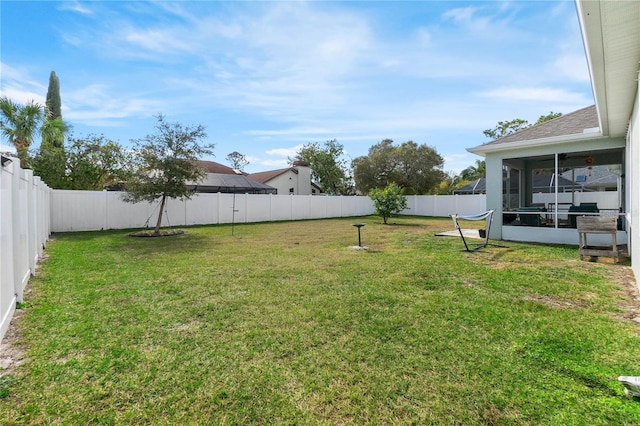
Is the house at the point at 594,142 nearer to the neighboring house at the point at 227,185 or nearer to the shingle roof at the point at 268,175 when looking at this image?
the neighboring house at the point at 227,185

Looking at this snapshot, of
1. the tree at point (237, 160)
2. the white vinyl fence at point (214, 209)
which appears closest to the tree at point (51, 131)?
the white vinyl fence at point (214, 209)

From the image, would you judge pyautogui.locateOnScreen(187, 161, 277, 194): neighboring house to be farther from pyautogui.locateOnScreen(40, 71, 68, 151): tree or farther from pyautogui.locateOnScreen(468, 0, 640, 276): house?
pyautogui.locateOnScreen(468, 0, 640, 276): house

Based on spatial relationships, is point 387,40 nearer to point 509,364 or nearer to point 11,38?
point 509,364

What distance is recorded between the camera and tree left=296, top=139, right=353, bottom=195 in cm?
3738

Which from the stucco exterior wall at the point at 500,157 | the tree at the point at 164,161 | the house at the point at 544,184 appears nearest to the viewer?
the stucco exterior wall at the point at 500,157

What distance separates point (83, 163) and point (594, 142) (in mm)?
20892

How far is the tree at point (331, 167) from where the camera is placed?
37375mm

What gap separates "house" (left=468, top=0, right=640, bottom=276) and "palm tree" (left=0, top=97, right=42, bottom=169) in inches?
659

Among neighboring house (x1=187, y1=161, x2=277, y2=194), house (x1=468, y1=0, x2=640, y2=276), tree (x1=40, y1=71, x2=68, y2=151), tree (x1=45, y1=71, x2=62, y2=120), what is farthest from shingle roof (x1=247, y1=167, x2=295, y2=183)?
house (x1=468, y1=0, x2=640, y2=276)

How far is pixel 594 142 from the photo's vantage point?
7.82m

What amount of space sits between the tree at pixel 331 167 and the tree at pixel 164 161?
26.2m

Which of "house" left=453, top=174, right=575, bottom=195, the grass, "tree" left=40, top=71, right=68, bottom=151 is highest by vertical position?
"tree" left=40, top=71, right=68, bottom=151

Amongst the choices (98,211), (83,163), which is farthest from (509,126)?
(83,163)

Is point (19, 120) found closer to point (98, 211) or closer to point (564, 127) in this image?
point (98, 211)
